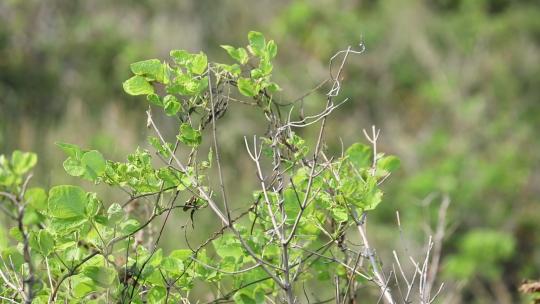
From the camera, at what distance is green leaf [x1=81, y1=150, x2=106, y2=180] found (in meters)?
2.01

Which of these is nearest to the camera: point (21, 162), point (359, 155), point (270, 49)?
point (21, 162)

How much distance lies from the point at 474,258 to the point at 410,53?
4.42 m

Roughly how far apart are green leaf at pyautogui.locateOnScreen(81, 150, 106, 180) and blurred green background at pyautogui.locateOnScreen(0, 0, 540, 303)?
6854 millimetres

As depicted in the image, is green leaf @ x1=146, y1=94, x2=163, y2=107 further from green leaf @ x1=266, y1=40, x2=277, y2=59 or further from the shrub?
green leaf @ x1=266, y1=40, x2=277, y2=59

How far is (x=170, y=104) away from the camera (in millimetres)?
2129

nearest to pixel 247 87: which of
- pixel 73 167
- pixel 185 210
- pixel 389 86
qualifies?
pixel 185 210

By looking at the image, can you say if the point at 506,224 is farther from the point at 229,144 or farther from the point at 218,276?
the point at 218,276

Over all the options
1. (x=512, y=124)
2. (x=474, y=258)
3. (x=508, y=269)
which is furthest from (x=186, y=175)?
(x=512, y=124)

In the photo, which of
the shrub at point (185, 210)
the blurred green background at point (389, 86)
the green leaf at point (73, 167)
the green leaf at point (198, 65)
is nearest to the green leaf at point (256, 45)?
the shrub at point (185, 210)

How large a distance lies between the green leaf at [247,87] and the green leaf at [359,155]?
0.39m

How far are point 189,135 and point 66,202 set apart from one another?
36 cm

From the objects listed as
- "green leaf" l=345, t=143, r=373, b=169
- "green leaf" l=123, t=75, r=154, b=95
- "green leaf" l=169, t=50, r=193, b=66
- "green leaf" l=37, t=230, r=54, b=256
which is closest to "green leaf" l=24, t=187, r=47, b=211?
"green leaf" l=37, t=230, r=54, b=256

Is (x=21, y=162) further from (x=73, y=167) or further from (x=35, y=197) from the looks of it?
(x=73, y=167)

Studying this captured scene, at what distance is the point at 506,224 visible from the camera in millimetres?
11531
